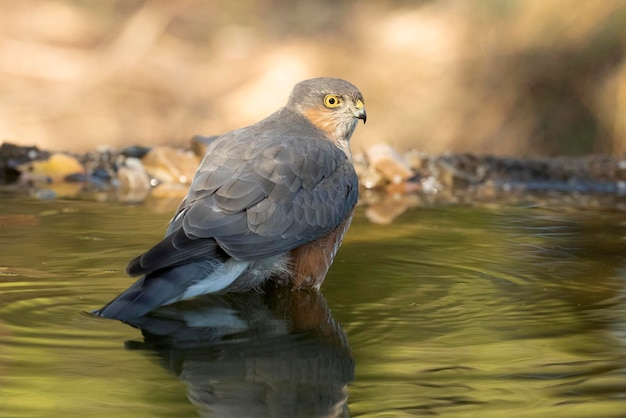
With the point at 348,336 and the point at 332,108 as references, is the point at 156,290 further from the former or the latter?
the point at 332,108

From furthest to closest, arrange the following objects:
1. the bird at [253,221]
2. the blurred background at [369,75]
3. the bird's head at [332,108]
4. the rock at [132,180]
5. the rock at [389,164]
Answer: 1. the blurred background at [369,75]
2. the rock at [389,164]
3. the rock at [132,180]
4. the bird's head at [332,108]
5. the bird at [253,221]

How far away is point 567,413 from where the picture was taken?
2834mm

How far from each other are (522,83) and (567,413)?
27.4ft

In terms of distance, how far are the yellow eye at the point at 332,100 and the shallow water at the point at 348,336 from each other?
0.77m

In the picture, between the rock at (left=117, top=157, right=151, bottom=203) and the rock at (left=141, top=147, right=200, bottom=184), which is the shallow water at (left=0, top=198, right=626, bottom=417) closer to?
the rock at (left=117, top=157, right=151, bottom=203)

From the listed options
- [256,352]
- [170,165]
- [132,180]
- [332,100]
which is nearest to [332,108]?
[332,100]

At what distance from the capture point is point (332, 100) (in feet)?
17.4

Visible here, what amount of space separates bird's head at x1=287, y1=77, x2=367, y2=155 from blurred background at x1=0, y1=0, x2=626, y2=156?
485 cm

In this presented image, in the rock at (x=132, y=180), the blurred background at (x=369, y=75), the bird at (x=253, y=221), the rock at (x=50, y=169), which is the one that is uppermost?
the blurred background at (x=369, y=75)

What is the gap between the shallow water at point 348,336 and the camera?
2936mm

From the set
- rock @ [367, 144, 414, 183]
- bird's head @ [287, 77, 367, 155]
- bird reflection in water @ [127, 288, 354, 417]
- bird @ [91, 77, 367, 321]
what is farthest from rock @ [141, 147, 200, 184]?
bird reflection in water @ [127, 288, 354, 417]

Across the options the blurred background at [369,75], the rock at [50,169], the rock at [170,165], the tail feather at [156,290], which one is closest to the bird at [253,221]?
the tail feather at [156,290]

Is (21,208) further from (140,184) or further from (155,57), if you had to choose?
(155,57)

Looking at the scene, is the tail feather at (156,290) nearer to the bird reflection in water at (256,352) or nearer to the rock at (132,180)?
the bird reflection in water at (256,352)
